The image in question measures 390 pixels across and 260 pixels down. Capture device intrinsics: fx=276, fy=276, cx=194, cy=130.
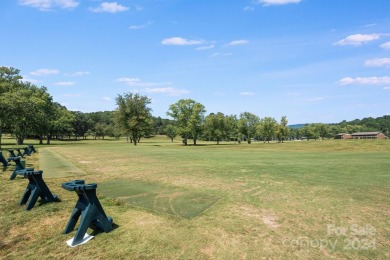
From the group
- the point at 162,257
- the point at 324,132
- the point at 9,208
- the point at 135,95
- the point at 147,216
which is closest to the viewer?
the point at 162,257

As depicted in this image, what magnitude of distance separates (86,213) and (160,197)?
11.2ft

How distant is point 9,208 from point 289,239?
26.1 ft

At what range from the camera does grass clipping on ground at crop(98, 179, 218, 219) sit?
7.60 meters

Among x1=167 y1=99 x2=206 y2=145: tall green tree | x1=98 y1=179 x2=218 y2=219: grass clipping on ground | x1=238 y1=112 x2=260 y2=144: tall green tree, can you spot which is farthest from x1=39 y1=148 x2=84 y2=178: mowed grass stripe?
x1=238 y1=112 x2=260 y2=144: tall green tree

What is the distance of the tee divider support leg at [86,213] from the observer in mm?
5730

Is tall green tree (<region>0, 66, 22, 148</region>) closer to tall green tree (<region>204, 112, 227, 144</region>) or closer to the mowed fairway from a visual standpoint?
the mowed fairway

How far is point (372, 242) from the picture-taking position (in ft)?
17.6

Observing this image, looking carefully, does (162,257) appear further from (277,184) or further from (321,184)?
(321,184)

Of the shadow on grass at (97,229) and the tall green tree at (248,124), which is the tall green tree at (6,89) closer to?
the shadow on grass at (97,229)

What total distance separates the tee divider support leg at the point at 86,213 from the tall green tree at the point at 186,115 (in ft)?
219

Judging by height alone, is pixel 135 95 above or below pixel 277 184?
above

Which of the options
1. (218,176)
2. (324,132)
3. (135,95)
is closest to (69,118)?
(135,95)

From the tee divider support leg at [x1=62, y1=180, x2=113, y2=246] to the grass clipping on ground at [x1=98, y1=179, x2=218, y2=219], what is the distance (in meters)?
1.66

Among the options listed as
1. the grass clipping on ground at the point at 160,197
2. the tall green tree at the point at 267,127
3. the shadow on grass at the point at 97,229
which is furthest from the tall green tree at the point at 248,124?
the shadow on grass at the point at 97,229
